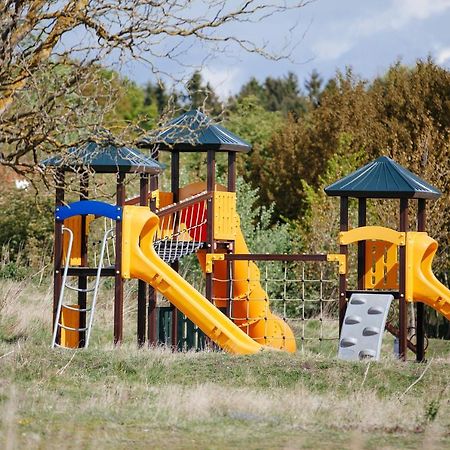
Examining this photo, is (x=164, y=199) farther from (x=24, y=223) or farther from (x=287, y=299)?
(x=24, y=223)

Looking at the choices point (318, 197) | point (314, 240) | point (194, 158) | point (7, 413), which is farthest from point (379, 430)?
point (194, 158)

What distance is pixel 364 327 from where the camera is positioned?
15.2 metres

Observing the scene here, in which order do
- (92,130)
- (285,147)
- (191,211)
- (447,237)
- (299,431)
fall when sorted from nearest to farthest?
1. (299,431)
2. (92,130)
3. (191,211)
4. (447,237)
5. (285,147)

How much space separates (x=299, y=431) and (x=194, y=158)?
24.6 metres

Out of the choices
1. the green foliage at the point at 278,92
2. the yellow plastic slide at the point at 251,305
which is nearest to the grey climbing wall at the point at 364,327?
the yellow plastic slide at the point at 251,305

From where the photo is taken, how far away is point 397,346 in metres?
16.3

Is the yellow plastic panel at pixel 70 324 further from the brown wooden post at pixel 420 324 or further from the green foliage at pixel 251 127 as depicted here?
the green foliage at pixel 251 127

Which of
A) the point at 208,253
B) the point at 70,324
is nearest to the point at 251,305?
the point at 208,253

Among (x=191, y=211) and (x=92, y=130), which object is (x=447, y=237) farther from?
(x=92, y=130)

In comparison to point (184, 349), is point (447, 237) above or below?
above

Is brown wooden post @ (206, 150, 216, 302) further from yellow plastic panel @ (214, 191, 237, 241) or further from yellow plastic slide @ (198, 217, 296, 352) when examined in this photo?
yellow plastic slide @ (198, 217, 296, 352)

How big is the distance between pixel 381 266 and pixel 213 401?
6.55 m

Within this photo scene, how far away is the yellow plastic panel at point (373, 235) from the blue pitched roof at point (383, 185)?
47 centimetres

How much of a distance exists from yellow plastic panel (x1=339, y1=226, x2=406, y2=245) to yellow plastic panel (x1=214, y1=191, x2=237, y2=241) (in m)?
2.00
